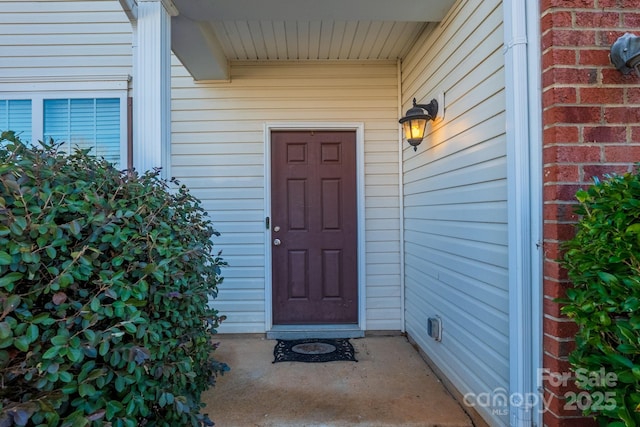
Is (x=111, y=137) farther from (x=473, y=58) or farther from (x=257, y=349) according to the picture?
(x=473, y=58)

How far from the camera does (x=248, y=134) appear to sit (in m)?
3.51

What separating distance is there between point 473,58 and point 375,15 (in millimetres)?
789

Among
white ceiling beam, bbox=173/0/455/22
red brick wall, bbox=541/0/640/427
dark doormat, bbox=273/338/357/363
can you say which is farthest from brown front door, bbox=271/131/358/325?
red brick wall, bbox=541/0/640/427

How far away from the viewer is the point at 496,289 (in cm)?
186

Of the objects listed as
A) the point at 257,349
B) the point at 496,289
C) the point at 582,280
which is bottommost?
the point at 257,349

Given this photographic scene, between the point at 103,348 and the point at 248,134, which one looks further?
the point at 248,134

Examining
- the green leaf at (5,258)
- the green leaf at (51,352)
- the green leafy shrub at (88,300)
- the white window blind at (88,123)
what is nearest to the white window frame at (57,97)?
the white window blind at (88,123)

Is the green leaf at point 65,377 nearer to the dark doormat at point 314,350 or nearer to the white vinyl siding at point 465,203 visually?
the white vinyl siding at point 465,203

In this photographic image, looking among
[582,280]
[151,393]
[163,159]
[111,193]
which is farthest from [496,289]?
[163,159]

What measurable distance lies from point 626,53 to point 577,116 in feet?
0.93

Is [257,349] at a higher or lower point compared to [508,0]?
lower

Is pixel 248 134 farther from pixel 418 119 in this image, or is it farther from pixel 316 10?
pixel 418 119

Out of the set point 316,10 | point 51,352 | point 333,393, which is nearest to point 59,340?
point 51,352

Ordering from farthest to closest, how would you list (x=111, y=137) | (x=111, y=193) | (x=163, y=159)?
(x=111, y=137)
(x=163, y=159)
(x=111, y=193)
